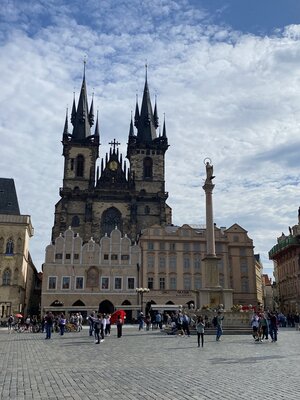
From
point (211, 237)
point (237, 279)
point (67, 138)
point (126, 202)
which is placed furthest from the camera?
point (67, 138)

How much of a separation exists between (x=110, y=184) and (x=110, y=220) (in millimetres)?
6770

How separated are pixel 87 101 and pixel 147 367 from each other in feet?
258

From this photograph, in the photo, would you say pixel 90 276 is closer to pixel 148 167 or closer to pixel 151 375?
pixel 148 167

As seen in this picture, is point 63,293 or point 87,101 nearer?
point 63,293

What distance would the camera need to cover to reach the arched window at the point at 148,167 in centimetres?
7799

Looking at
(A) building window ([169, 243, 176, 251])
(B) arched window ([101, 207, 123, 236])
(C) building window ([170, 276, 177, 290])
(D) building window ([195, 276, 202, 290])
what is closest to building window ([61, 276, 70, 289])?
(C) building window ([170, 276, 177, 290])

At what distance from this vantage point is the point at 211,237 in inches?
1278

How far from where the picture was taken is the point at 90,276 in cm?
5431

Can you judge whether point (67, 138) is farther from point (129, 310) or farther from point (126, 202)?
point (129, 310)

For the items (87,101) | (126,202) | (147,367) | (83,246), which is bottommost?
(147,367)

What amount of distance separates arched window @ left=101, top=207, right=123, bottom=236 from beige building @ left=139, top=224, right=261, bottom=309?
12014mm

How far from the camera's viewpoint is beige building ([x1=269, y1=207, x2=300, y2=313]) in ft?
195

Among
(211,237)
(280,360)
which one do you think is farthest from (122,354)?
(211,237)

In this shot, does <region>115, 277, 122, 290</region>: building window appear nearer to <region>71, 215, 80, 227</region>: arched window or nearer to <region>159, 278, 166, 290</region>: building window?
<region>159, 278, 166, 290</region>: building window
